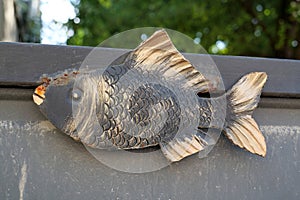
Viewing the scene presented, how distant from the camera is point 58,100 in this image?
83 cm

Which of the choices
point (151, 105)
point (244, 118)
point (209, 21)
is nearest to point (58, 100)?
point (151, 105)

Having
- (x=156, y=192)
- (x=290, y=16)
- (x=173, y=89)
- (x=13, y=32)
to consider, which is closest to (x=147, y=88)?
(x=173, y=89)

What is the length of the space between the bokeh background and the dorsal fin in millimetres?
3124

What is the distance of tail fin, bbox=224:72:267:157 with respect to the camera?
98 cm

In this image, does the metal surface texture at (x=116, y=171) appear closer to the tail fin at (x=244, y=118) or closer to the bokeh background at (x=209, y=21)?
the tail fin at (x=244, y=118)

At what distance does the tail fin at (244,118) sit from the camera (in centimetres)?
98

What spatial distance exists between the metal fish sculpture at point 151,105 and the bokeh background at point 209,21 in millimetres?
3128

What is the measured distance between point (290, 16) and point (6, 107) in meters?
4.22

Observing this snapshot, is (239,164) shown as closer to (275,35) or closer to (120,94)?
(120,94)

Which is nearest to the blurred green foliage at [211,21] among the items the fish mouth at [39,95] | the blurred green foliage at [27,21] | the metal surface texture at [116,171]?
the blurred green foliage at [27,21]

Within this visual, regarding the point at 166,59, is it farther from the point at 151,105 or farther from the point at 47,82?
the point at 47,82

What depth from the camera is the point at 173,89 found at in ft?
3.05

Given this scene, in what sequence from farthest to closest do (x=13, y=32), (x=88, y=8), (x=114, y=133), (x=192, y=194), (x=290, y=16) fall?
(x=290, y=16), (x=88, y=8), (x=13, y=32), (x=192, y=194), (x=114, y=133)

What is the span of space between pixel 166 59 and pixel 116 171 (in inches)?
9.8
